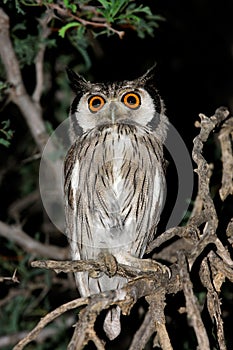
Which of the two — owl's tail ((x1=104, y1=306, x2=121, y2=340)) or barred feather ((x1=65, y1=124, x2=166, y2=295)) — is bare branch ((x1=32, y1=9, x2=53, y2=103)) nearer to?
barred feather ((x1=65, y1=124, x2=166, y2=295))

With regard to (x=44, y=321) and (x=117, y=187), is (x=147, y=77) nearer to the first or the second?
(x=117, y=187)

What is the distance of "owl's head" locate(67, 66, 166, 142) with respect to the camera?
1.98 meters

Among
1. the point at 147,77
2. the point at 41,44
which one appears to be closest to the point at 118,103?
the point at 147,77

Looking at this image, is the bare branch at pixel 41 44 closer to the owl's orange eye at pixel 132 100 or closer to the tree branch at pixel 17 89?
the tree branch at pixel 17 89

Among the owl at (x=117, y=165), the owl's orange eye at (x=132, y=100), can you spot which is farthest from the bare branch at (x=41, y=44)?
the owl's orange eye at (x=132, y=100)

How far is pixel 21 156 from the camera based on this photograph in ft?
10.6

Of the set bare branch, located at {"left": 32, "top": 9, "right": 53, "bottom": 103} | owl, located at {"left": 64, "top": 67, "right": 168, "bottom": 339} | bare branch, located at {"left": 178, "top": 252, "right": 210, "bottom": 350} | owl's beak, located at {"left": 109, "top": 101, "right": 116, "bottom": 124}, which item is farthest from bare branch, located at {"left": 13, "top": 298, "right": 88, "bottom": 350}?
bare branch, located at {"left": 32, "top": 9, "right": 53, "bottom": 103}

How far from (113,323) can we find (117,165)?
24.0 inches

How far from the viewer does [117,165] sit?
6.53 feet

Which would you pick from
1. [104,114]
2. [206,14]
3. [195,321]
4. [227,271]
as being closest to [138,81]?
[104,114]

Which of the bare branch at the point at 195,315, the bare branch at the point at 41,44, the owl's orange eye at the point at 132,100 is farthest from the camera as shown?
the bare branch at the point at 41,44

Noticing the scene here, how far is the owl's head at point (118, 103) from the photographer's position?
6.51ft

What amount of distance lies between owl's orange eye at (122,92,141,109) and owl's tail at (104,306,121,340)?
764mm

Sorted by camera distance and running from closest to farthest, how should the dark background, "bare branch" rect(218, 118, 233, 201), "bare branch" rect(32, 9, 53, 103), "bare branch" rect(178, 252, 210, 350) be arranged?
"bare branch" rect(178, 252, 210, 350) < "bare branch" rect(218, 118, 233, 201) < "bare branch" rect(32, 9, 53, 103) < the dark background
